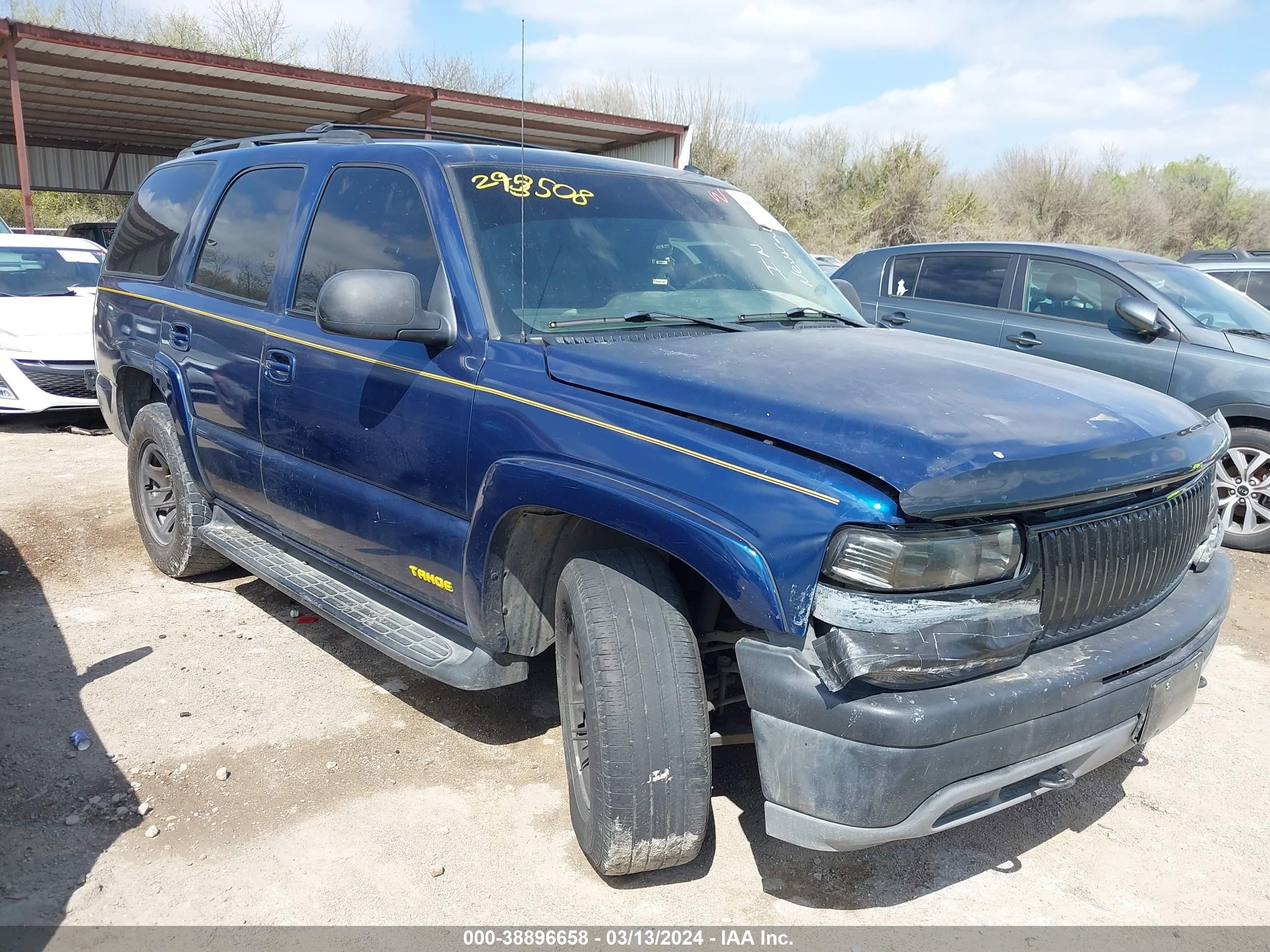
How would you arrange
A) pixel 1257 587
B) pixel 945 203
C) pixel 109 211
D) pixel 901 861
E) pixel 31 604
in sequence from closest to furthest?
pixel 901 861 < pixel 31 604 < pixel 1257 587 < pixel 945 203 < pixel 109 211

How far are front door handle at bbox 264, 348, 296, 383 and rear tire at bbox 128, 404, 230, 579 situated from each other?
3.69 ft

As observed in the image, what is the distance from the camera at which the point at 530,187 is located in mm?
3330

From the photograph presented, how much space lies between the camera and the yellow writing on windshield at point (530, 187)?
3.28m

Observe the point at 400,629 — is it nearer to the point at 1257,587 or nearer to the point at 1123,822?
the point at 1123,822

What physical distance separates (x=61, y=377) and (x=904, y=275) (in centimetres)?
722

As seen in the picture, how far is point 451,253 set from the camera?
309cm

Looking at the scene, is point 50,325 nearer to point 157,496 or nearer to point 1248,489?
point 157,496

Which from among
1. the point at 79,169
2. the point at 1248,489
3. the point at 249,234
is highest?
the point at 79,169

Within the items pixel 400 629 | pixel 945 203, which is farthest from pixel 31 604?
pixel 945 203

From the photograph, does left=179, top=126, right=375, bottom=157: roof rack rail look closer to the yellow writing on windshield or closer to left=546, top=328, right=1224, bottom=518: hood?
the yellow writing on windshield

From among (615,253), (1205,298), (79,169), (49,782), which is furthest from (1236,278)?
(79,169)

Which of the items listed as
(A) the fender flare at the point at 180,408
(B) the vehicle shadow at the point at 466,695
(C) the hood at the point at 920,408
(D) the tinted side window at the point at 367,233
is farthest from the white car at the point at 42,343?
(C) the hood at the point at 920,408

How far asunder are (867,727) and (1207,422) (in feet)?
5.46

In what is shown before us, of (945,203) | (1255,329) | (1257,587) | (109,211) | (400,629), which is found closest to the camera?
(400,629)
